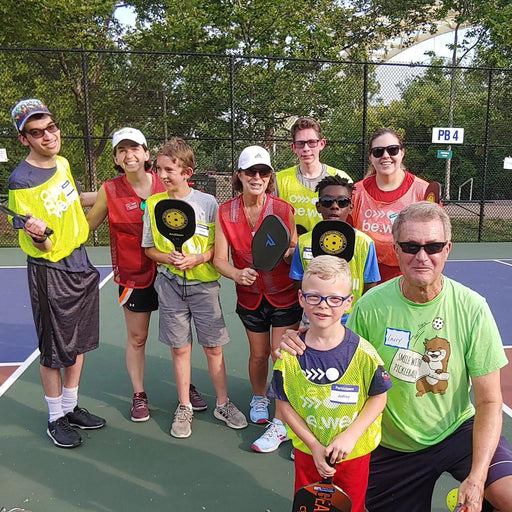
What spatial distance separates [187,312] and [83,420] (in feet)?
3.44

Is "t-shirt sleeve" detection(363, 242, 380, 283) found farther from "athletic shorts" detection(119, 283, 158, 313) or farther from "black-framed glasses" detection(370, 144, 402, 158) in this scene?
"athletic shorts" detection(119, 283, 158, 313)

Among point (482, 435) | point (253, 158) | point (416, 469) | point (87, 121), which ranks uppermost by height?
point (87, 121)

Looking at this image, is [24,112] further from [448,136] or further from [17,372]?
[448,136]

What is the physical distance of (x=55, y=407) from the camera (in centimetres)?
348

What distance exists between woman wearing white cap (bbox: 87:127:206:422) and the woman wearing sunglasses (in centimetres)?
143

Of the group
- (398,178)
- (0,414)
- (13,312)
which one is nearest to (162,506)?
(0,414)

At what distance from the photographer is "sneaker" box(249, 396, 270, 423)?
3.69 meters

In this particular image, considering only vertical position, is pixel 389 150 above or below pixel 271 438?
above

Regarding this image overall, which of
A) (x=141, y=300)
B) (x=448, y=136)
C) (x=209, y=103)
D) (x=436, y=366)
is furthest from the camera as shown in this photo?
(x=209, y=103)

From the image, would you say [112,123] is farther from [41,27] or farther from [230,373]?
[230,373]

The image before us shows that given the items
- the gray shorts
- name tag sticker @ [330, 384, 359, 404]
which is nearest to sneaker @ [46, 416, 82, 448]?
the gray shorts

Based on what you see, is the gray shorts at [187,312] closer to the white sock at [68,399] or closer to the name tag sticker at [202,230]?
the name tag sticker at [202,230]

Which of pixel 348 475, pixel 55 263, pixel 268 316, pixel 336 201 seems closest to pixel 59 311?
pixel 55 263

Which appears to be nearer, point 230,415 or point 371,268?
point 371,268
